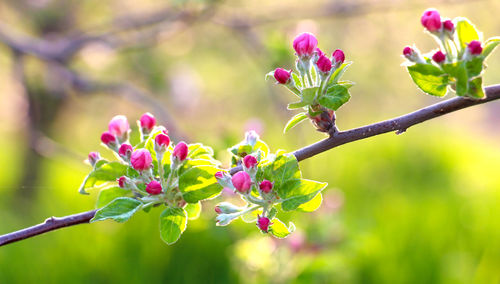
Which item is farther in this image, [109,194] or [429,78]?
[109,194]

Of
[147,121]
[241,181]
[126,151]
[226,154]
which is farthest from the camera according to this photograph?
[226,154]

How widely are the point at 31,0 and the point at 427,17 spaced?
358cm

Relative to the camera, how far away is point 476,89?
28.6 inches

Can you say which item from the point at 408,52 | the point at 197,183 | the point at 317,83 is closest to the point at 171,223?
the point at 197,183

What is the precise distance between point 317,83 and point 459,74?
189 mm

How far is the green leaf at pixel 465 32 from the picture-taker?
753 millimetres

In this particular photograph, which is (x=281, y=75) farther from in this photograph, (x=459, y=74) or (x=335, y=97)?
(x=459, y=74)

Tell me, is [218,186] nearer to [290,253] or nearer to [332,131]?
[332,131]

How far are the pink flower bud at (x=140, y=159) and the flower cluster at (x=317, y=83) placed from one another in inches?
8.1

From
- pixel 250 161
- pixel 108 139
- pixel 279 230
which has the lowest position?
pixel 279 230

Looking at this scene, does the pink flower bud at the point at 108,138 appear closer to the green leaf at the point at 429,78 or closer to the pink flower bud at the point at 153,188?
the pink flower bud at the point at 153,188

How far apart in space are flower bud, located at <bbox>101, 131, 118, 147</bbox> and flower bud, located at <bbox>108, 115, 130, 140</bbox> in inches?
0.4

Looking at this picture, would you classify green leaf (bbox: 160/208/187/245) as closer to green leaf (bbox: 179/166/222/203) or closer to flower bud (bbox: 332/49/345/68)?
green leaf (bbox: 179/166/222/203)

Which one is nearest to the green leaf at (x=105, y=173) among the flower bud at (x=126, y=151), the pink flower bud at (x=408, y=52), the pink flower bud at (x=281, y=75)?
the flower bud at (x=126, y=151)
